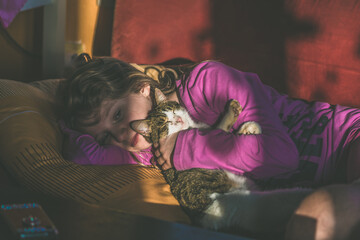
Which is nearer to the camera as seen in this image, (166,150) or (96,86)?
(166,150)

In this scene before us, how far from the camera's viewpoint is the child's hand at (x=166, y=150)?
123 centimetres

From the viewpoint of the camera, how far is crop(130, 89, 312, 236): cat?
93 cm

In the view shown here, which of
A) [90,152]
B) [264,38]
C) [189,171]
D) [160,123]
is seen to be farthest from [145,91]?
[264,38]

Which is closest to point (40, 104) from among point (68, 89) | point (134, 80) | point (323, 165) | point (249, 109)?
point (68, 89)

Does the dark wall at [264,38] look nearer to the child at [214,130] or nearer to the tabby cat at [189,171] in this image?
the child at [214,130]

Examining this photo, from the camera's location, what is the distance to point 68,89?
56.1 inches

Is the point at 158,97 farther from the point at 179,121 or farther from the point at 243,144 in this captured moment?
the point at 243,144

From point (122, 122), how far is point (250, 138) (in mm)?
441

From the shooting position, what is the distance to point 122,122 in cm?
128

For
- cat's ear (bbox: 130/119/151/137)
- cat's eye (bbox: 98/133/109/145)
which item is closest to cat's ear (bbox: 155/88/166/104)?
cat's ear (bbox: 130/119/151/137)

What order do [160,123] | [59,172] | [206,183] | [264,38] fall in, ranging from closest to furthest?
[206,183] → [59,172] → [160,123] → [264,38]

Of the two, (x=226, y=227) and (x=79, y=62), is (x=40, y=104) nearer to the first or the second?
(x=79, y=62)

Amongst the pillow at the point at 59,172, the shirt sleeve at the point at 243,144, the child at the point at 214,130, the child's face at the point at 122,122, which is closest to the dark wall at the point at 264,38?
the child at the point at 214,130

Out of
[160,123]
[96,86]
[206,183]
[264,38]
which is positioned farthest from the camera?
[264,38]
